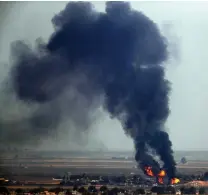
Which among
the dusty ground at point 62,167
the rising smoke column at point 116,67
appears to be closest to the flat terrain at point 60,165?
the dusty ground at point 62,167

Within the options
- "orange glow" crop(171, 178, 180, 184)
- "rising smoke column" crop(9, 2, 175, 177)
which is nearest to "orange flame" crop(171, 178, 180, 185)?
"orange glow" crop(171, 178, 180, 184)

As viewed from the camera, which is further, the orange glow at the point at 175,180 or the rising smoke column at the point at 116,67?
the orange glow at the point at 175,180

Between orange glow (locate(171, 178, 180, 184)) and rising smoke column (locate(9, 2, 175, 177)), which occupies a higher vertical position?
rising smoke column (locate(9, 2, 175, 177))

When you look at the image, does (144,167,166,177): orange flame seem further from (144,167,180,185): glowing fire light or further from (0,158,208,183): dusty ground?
(0,158,208,183): dusty ground

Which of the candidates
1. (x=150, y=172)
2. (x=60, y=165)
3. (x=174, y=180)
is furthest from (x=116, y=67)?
(x=174, y=180)

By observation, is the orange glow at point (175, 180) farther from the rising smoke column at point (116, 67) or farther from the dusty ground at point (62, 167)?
the dusty ground at point (62, 167)

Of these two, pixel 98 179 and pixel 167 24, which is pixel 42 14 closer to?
pixel 167 24
